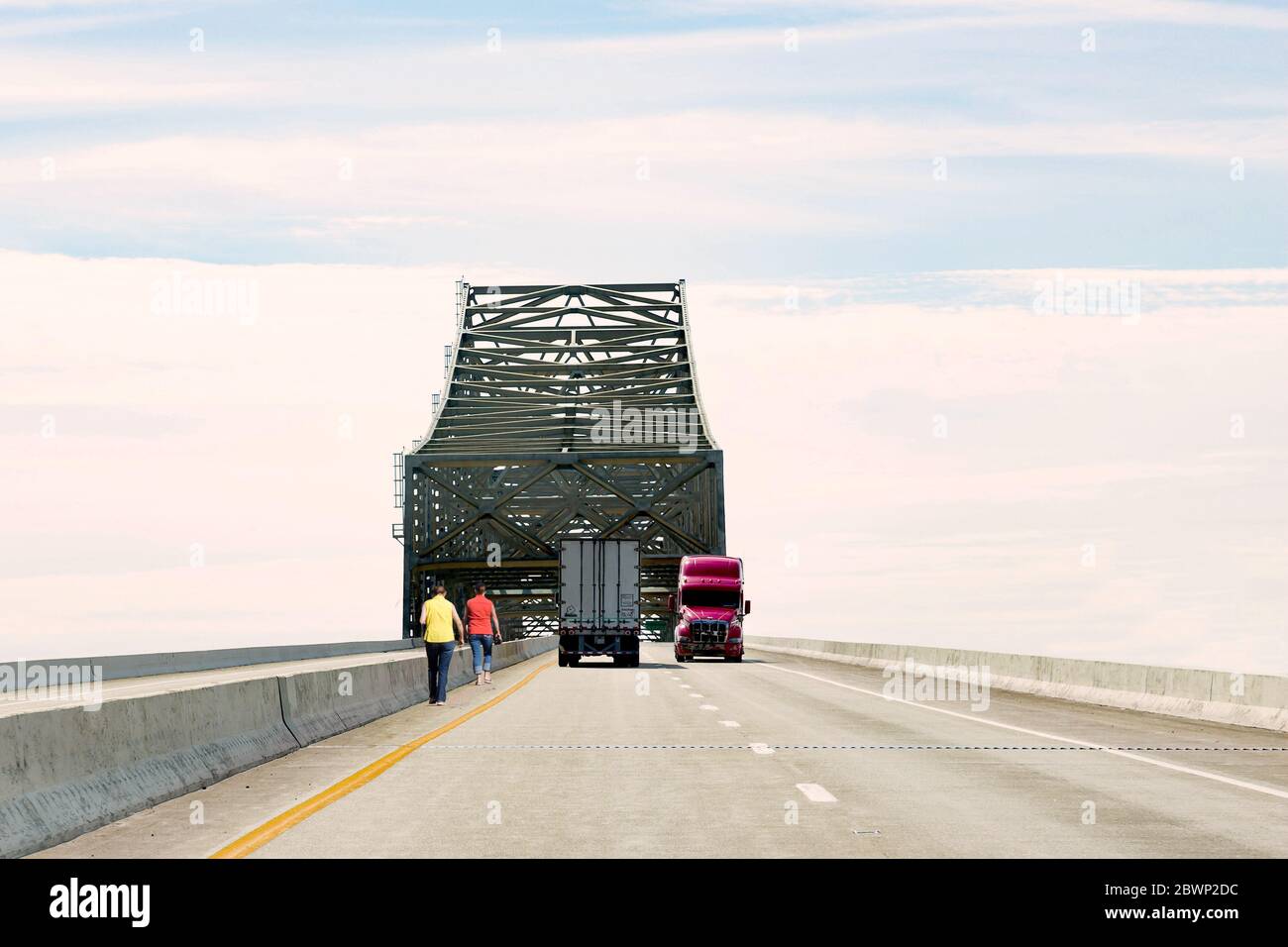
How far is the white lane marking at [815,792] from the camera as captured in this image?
44.2ft

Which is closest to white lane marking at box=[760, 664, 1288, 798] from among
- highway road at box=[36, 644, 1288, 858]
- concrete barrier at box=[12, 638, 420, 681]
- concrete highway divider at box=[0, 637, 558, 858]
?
highway road at box=[36, 644, 1288, 858]

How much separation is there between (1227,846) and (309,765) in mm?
9257

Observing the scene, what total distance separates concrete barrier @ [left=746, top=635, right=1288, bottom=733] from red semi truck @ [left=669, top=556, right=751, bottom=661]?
31.4 ft

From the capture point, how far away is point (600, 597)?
54125mm

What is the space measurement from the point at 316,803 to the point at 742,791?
3.34m

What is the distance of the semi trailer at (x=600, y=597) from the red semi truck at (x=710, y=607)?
203 centimetres

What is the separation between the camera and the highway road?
11.0 m

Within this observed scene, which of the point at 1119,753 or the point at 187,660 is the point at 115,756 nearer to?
the point at 1119,753

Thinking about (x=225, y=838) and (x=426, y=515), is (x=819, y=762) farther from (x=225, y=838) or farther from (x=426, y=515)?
(x=426, y=515)

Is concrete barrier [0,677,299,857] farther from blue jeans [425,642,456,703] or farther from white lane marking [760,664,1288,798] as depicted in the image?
blue jeans [425,642,456,703]
